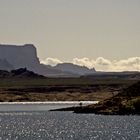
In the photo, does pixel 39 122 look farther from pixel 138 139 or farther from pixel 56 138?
pixel 138 139

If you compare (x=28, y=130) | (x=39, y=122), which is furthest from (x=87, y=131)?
(x=39, y=122)

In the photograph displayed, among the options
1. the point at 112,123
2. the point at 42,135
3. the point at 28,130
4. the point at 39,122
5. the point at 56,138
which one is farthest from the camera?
the point at 39,122

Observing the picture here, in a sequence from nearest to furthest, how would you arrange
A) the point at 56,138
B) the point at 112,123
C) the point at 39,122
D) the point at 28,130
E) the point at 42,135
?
the point at 56,138 < the point at 42,135 < the point at 28,130 < the point at 112,123 < the point at 39,122

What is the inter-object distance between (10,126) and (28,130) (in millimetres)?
16593

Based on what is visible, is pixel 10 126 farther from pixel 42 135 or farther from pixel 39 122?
pixel 42 135

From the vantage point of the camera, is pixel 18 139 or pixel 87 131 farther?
pixel 87 131

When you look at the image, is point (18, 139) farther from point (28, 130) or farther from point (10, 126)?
point (10, 126)

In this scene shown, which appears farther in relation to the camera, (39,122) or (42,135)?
(39,122)

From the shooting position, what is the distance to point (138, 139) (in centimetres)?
11594

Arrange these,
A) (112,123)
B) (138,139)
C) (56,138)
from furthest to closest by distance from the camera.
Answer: (112,123) → (56,138) → (138,139)

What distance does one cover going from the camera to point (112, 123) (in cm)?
16288

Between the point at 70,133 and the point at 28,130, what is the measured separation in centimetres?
1766

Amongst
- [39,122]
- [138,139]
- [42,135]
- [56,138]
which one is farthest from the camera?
[39,122]

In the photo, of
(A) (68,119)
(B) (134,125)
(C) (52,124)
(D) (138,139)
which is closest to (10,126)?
(C) (52,124)
